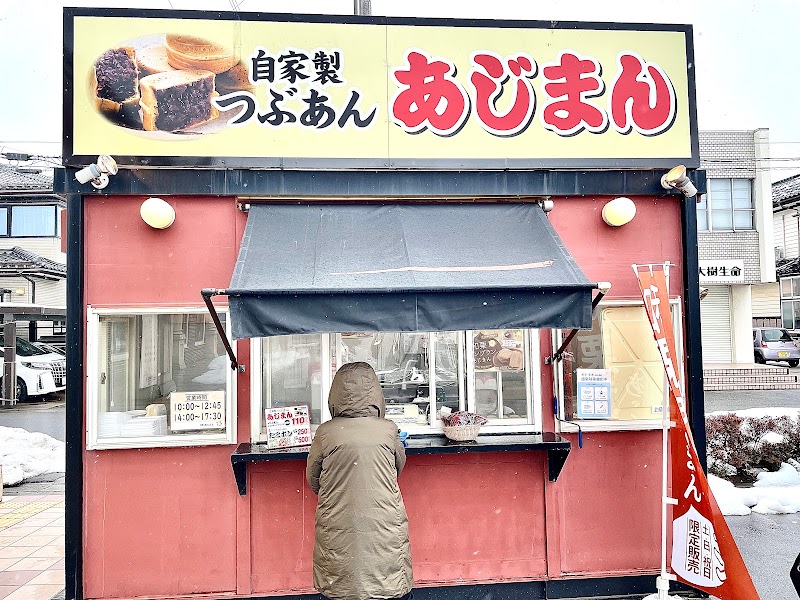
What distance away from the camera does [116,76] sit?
14.9 ft

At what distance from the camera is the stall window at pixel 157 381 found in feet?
14.8

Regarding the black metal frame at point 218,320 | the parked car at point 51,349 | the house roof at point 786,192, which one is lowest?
the parked car at point 51,349

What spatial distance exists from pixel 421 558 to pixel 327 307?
248 centimetres

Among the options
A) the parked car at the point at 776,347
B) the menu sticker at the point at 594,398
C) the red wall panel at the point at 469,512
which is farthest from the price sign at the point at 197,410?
the parked car at the point at 776,347

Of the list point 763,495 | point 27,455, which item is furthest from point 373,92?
point 27,455

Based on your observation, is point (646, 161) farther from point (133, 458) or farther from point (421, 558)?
point (133, 458)

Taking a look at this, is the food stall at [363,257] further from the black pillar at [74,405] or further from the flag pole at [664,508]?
the flag pole at [664,508]

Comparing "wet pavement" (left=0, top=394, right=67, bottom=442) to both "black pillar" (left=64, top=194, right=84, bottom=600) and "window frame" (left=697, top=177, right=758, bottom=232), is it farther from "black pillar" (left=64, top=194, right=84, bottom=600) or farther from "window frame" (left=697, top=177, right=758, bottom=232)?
"window frame" (left=697, top=177, right=758, bottom=232)

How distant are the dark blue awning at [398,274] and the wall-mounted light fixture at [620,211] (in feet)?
2.13

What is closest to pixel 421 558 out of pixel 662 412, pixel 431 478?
pixel 431 478

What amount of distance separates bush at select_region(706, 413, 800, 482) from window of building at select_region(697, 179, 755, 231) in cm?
1481

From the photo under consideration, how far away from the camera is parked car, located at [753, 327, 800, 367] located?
22.2 meters

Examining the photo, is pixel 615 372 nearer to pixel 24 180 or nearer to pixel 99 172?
pixel 99 172

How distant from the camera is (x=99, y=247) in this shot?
15.0 feet
